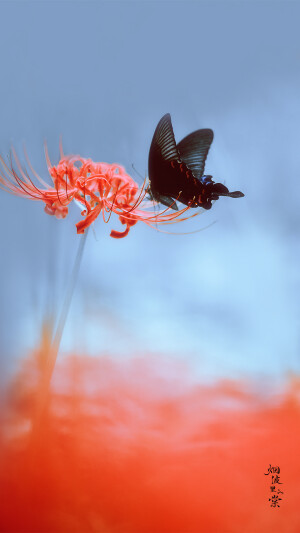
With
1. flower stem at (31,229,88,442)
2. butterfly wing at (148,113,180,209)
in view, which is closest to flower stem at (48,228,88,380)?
flower stem at (31,229,88,442)

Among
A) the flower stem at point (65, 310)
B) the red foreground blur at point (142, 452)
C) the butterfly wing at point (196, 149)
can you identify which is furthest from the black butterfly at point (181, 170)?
the red foreground blur at point (142, 452)

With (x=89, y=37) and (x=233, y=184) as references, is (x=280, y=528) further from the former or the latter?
(x=89, y=37)

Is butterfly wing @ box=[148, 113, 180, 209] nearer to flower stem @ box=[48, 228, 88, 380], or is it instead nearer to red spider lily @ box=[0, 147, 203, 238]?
red spider lily @ box=[0, 147, 203, 238]

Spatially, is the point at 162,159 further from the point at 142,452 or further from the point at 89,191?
the point at 142,452

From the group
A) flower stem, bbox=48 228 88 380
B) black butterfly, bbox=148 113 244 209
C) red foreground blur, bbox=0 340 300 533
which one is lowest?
red foreground blur, bbox=0 340 300 533

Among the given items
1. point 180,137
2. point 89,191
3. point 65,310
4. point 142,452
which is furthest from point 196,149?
point 142,452
